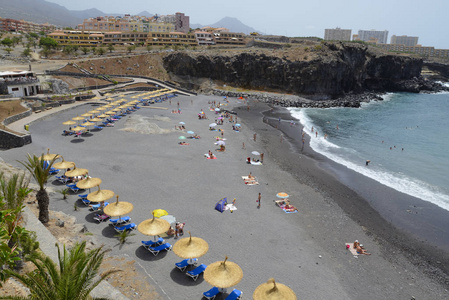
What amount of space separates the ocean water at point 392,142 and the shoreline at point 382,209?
1916mm

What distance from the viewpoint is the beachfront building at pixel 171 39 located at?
99.4m

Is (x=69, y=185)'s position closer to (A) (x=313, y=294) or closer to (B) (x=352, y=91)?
(A) (x=313, y=294)

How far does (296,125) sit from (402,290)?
36619 mm

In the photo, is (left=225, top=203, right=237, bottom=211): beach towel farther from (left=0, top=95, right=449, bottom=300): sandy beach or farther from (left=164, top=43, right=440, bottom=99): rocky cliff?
(left=164, top=43, right=440, bottom=99): rocky cliff

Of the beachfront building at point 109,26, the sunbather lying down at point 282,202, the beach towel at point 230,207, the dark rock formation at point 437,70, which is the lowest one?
the sunbather lying down at point 282,202

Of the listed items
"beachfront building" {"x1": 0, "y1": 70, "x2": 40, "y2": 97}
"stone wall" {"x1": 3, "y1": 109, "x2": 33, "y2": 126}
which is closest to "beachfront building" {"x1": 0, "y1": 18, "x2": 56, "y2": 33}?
"beachfront building" {"x1": 0, "y1": 70, "x2": 40, "y2": 97}

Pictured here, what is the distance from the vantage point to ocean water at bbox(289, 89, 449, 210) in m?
29.2

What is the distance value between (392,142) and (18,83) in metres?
56.3

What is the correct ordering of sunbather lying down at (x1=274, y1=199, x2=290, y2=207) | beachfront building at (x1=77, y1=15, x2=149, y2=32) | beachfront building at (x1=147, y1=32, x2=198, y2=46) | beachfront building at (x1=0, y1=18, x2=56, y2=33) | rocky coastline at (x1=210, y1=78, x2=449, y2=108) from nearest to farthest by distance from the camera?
sunbather lying down at (x1=274, y1=199, x2=290, y2=207), rocky coastline at (x1=210, y1=78, x2=449, y2=108), beachfront building at (x1=147, y1=32, x2=198, y2=46), beachfront building at (x1=77, y1=15, x2=149, y2=32), beachfront building at (x1=0, y1=18, x2=56, y2=33)

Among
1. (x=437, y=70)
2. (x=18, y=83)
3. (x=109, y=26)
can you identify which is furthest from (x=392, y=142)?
(x=437, y=70)

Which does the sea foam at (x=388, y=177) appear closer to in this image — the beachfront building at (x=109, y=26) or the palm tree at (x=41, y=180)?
the palm tree at (x=41, y=180)

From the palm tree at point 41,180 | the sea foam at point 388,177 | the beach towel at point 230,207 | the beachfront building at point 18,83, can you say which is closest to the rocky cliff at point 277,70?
the beachfront building at point 18,83

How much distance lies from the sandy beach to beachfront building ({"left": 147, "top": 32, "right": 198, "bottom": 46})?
70598 mm

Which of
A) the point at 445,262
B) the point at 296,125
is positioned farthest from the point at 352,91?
the point at 445,262
